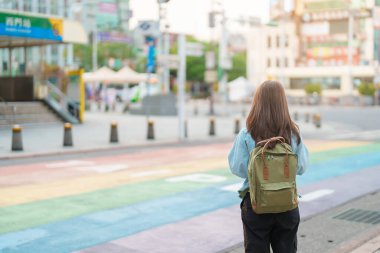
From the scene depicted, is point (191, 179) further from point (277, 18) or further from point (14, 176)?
point (277, 18)

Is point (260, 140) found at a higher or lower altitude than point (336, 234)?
higher

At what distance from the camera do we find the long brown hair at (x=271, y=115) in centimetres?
377

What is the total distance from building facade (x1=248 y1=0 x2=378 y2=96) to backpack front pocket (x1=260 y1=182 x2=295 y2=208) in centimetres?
7496

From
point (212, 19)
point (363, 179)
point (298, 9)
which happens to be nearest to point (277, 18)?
point (298, 9)

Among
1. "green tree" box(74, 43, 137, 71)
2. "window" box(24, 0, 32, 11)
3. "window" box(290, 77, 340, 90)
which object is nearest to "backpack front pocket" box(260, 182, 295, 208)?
"window" box(24, 0, 32, 11)

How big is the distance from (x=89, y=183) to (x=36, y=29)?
654 inches

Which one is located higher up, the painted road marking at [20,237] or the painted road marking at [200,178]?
the painted road marking at [20,237]

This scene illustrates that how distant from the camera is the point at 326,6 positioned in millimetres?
82188

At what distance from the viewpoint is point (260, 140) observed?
3.76 m

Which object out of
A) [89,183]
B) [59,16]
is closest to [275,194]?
[89,183]

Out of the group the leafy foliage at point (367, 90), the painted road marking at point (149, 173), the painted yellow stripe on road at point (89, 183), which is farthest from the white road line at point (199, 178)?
the leafy foliage at point (367, 90)

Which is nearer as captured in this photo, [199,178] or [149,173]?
[199,178]

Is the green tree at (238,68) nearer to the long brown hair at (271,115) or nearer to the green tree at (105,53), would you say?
the green tree at (105,53)

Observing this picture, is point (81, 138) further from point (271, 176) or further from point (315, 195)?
point (271, 176)
